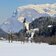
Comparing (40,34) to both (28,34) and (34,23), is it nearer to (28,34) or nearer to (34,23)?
(28,34)

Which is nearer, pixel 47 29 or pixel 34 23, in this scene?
pixel 47 29

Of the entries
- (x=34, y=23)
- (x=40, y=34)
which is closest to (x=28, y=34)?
(x=40, y=34)

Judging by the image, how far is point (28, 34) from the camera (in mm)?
95938

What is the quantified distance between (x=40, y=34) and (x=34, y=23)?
1397 inches

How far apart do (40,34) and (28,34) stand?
169 inches

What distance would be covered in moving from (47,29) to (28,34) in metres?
8.12

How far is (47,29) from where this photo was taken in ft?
327

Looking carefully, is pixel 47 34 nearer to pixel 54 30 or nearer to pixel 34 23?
pixel 54 30

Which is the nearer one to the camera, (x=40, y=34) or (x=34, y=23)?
(x=40, y=34)

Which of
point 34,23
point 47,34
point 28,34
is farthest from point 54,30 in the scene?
point 34,23

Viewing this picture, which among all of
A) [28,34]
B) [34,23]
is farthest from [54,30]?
[34,23]

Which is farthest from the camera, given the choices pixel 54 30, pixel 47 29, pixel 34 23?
pixel 34 23

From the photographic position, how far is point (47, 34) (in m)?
94.2

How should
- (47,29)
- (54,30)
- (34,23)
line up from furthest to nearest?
1. (34,23)
2. (47,29)
3. (54,30)
